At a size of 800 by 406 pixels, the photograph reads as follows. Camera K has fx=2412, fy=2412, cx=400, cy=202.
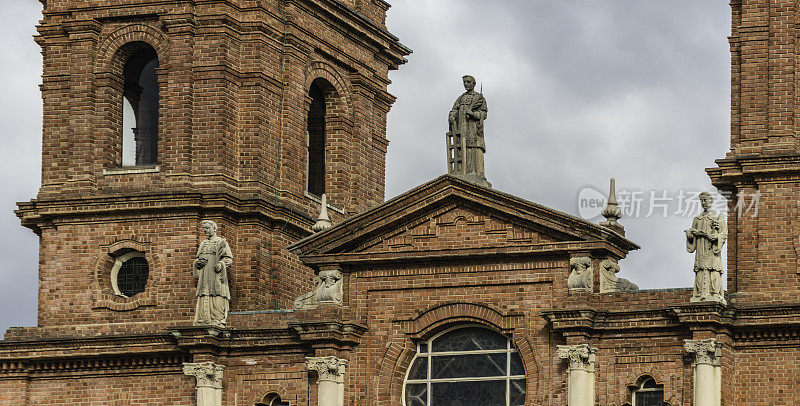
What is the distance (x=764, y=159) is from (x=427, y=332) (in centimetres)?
717

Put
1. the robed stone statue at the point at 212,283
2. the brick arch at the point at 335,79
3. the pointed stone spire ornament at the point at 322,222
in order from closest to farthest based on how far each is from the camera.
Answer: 1. the robed stone statue at the point at 212,283
2. the pointed stone spire ornament at the point at 322,222
3. the brick arch at the point at 335,79

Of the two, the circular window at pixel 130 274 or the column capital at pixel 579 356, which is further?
the circular window at pixel 130 274

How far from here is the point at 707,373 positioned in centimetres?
4341

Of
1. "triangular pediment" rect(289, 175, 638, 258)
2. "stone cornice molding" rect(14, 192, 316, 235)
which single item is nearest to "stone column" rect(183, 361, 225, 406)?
"triangular pediment" rect(289, 175, 638, 258)

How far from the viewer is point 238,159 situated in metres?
49.9

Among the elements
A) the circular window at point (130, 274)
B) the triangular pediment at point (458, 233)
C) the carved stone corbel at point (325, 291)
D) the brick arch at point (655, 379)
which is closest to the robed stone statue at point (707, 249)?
the brick arch at point (655, 379)

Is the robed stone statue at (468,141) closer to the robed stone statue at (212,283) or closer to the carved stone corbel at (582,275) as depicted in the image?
the carved stone corbel at (582,275)

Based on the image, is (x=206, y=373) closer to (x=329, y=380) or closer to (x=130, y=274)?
(x=329, y=380)

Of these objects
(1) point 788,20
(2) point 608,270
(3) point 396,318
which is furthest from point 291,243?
(1) point 788,20

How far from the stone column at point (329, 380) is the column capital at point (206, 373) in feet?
6.62

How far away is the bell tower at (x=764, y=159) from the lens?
146 ft

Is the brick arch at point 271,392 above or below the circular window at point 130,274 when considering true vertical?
below

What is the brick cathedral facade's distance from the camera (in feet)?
146

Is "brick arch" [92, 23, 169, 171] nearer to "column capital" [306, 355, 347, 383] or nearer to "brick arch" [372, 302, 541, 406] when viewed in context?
"column capital" [306, 355, 347, 383]
